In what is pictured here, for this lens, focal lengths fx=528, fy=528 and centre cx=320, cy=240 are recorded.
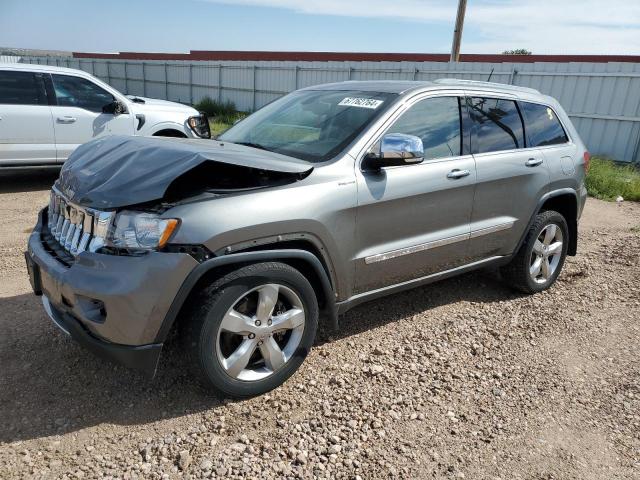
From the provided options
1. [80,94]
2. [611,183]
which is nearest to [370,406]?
[80,94]

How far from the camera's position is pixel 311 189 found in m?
3.00

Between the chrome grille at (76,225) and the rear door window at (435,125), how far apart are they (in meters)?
1.86

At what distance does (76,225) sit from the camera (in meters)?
2.90

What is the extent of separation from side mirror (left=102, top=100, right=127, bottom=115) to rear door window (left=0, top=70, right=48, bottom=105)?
81 centimetres

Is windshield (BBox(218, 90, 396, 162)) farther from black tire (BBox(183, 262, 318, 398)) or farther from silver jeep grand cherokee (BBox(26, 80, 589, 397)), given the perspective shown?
black tire (BBox(183, 262, 318, 398))

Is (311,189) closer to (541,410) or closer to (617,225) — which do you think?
(541,410)

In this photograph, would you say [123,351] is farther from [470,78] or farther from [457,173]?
[470,78]

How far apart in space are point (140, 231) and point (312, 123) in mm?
1619

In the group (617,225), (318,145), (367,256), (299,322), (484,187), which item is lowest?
(617,225)

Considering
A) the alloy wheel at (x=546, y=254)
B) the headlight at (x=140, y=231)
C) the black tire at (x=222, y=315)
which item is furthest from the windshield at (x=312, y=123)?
the alloy wheel at (x=546, y=254)

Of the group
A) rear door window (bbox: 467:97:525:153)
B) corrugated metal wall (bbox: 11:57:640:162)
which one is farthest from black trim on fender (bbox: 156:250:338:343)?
corrugated metal wall (bbox: 11:57:640:162)

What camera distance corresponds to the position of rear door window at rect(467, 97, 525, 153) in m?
4.03

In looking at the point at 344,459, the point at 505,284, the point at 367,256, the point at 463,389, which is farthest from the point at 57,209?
the point at 505,284

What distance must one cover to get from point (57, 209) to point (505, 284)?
3.70 meters
